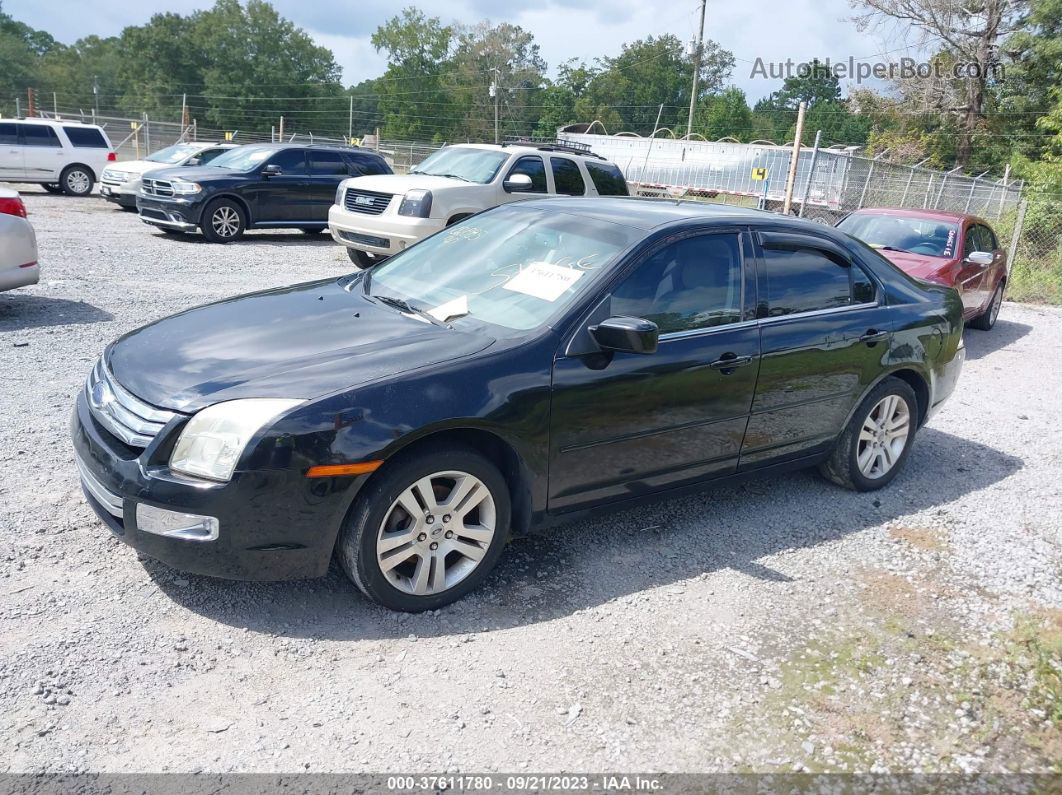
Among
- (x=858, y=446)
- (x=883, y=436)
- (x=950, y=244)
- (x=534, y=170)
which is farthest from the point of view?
(x=534, y=170)

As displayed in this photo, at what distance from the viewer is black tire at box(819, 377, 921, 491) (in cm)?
492

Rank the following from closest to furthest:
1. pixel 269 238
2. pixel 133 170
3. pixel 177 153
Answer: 1. pixel 269 238
2. pixel 133 170
3. pixel 177 153

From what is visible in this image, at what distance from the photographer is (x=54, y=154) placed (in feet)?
62.2

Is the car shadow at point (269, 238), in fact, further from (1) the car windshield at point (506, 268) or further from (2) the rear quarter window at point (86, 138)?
(1) the car windshield at point (506, 268)

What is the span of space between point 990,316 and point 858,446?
7.48 m

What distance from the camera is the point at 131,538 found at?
3.12m

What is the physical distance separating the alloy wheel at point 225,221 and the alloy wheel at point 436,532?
11.3 meters

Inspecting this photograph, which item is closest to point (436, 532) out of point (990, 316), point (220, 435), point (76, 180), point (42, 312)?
point (220, 435)

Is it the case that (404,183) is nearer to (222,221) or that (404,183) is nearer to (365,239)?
(365,239)

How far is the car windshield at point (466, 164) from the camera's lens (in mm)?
11438

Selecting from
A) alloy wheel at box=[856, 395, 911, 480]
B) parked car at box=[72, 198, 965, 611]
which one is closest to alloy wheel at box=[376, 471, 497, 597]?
parked car at box=[72, 198, 965, 611]

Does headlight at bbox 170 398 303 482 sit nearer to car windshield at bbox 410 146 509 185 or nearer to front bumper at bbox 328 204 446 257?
front bumper at bbox 328 204 446 257

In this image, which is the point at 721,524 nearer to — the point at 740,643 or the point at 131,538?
the point at 740,643

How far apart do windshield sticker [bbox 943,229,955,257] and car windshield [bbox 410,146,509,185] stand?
226 inches
